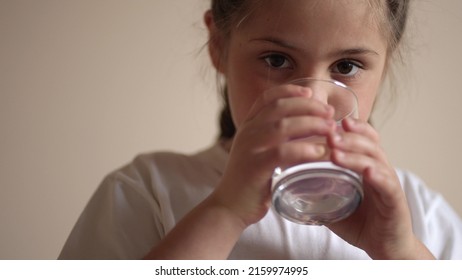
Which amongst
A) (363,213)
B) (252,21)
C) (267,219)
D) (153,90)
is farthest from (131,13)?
(363,213)

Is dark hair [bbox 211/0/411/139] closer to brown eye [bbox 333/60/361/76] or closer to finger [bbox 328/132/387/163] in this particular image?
brown eye [bbox 333/60/361/76]

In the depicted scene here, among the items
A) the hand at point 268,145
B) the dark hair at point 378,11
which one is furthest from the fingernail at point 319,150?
the dark hair at point 378,11

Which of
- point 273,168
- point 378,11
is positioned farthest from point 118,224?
point 378,11

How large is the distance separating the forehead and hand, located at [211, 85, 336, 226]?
13 centimetres

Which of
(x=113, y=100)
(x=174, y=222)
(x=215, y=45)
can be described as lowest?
(x=174, y=222)

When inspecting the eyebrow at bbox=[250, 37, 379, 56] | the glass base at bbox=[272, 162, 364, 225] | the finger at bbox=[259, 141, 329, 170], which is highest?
the eyebrow at bbox=[250, 37, 379, 56]

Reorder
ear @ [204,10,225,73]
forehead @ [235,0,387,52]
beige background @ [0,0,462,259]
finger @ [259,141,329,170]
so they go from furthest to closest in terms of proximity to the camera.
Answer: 1. beige background @ [0,0,462,259]
2. ear @ [204,10,225,73]
3. forehead @ [235,0,387,52]
4. finger @ [259,141,329,170]

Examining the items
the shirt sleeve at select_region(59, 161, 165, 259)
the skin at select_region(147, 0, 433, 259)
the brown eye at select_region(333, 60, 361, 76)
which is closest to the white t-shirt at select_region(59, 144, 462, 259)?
the shirt sleeve at select_region(59, 161, 165, 259)

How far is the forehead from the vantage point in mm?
569

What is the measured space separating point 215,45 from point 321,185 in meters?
0.38

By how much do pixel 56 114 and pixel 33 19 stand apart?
0.16 m

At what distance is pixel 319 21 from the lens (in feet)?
1.86

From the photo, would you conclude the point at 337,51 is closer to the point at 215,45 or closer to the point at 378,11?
the point at 378,11
